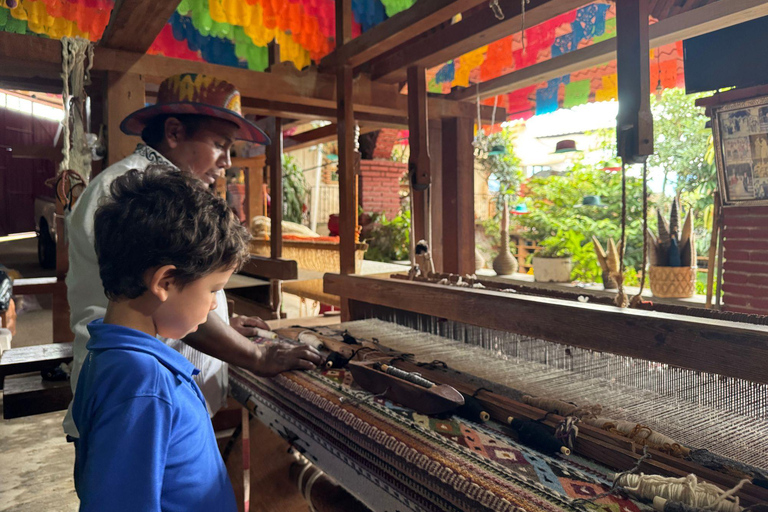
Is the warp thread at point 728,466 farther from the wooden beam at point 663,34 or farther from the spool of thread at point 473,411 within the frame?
the wooden beam at point 663,34

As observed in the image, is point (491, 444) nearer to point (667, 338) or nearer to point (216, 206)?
point (667, 338)

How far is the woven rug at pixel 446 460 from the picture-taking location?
3.10 ft

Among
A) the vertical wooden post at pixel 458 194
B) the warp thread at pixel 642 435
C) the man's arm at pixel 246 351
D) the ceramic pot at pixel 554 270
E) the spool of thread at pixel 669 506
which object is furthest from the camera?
the ceramic pot at pixel 554 270

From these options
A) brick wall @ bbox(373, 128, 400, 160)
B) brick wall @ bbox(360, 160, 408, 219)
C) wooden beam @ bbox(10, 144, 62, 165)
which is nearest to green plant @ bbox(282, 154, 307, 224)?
brick wall @ bbox(360, 160, 408, 219)

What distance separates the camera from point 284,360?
178 cm

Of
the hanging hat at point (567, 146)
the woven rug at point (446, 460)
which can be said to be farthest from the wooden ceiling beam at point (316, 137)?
the hanging hat at point (567, 146)

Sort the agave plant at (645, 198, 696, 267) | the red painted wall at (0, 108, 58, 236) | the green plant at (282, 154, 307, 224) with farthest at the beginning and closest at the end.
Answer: the green plant at (282, 154, 307, 224) < the red painted wall at (0, 108, 58, 236) < the agave plant at (645, 198, 696, 267)

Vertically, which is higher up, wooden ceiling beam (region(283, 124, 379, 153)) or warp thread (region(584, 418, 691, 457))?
wooden ceiling beam (region(283, 124, 379, 153))

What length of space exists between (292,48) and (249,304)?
200 cm

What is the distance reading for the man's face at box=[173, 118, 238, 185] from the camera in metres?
1.79

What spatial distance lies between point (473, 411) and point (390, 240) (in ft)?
29.1

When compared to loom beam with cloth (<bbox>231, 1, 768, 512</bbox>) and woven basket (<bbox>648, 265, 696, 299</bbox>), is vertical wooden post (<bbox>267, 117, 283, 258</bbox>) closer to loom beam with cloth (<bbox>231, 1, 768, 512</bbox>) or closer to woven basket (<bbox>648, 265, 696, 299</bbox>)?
loom beam with cloth (<bbox>231, 1, 768, 512</bbox>)

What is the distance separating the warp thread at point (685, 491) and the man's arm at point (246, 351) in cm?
109

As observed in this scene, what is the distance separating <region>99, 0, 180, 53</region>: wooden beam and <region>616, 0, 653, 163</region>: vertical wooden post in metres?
1.46
